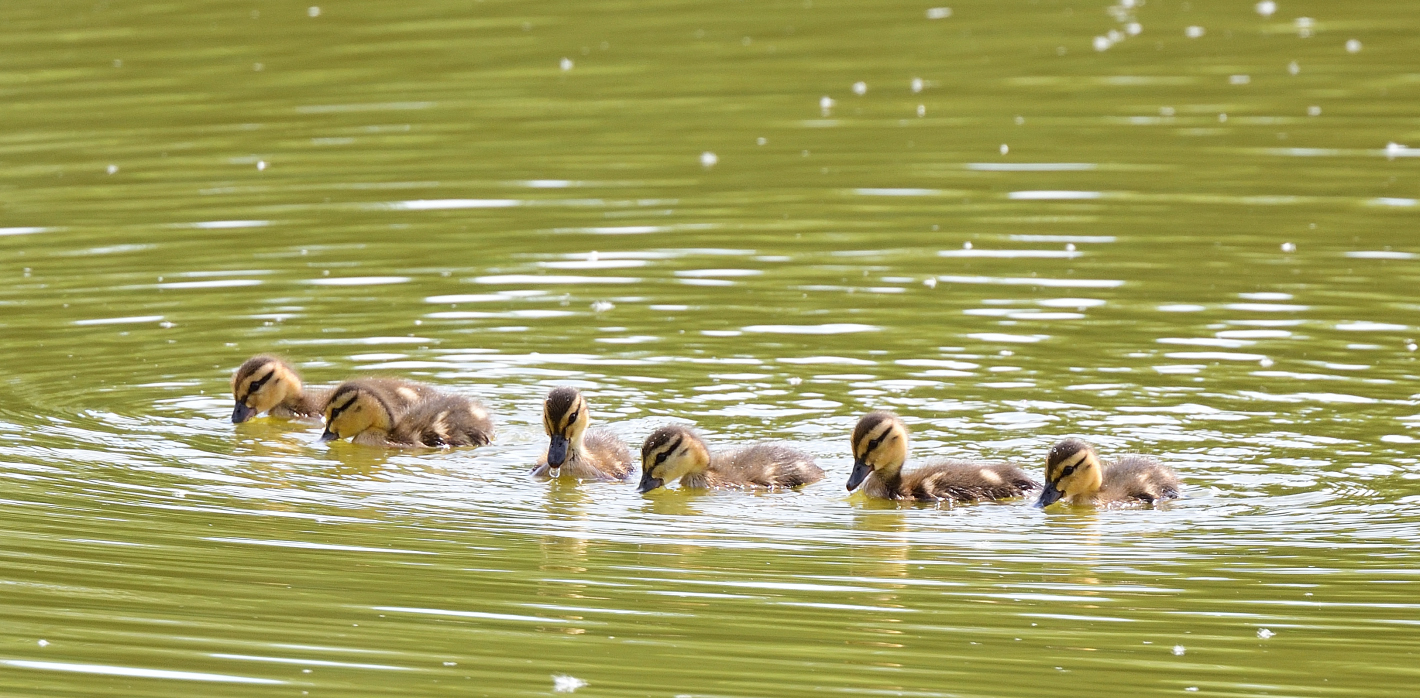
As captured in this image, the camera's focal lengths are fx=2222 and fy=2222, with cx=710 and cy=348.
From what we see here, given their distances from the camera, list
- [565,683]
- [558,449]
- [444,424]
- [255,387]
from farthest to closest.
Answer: [255,387] < [444,424] < [558,449] < [565,683]

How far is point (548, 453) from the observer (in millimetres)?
10227

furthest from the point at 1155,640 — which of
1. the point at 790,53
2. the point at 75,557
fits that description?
the point at 790,53

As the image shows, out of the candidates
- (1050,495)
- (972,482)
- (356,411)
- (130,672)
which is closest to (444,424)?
(356,411)

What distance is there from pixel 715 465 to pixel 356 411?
6.23 feet

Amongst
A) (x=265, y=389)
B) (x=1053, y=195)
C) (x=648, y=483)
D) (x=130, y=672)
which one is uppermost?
(x=1053, y=195)

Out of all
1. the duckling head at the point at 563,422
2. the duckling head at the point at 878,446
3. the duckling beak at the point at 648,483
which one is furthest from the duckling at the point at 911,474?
the duckling head at the point at 563,422

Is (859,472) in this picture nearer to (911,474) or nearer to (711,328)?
(911,474)

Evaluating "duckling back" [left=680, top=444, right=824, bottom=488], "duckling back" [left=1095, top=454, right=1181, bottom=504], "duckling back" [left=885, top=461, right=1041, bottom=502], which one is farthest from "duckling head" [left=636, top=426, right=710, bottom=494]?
"duckling back" [left=1095, top=454, right=1181, bottom=504]

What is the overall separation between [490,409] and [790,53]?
33.7 feet

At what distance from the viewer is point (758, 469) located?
10.0 m

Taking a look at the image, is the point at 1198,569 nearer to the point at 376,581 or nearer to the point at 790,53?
the point at 376,581

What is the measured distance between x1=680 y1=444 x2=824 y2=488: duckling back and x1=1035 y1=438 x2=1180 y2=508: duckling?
1.12m

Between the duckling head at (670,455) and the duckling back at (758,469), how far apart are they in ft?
0.39

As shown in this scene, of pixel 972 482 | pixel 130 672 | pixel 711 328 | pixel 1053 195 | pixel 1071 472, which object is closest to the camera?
pixel 130 672
